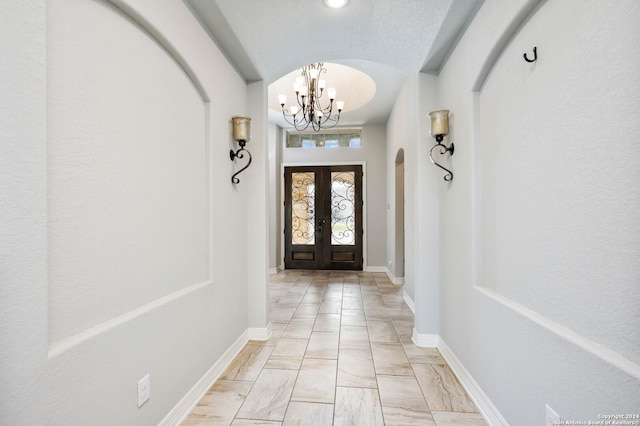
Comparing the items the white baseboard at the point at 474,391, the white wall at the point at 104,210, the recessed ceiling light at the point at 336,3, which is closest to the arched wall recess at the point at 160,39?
the white wall at the point at 104,210

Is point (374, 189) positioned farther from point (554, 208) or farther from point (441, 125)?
point (554, 208)

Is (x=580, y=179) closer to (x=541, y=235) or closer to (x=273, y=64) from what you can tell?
(x=541, y=235)

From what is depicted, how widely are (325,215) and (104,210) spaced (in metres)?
5.21

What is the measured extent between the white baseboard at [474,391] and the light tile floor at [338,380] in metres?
0.04

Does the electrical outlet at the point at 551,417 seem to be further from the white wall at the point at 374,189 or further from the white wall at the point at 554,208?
the white wall at the point at 374,189

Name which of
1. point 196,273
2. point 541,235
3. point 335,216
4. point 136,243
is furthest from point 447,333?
point 335,216

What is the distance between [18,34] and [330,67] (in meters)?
4.42

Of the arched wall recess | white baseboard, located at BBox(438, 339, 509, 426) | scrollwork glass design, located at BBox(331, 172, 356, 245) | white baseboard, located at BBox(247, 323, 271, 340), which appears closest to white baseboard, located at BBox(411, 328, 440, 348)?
white baseboard, located at BBox(438, 339, 509, 426)

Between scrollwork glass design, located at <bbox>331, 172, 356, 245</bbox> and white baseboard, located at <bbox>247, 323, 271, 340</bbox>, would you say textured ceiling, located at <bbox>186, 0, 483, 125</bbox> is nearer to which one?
white baseboard, located at <bbox>247, 323, 271, 340</bbox>

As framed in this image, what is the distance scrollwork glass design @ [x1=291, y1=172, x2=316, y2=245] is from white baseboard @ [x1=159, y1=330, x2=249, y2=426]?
3.87 meters

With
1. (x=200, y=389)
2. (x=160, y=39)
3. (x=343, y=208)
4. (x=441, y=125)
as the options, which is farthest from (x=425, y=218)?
(x=343, y=208)

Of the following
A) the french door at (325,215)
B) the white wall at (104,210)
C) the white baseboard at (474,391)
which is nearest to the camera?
the white wall at (104,210)

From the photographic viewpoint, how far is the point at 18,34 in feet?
2.87

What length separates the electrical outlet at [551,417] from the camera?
1.15 meters
